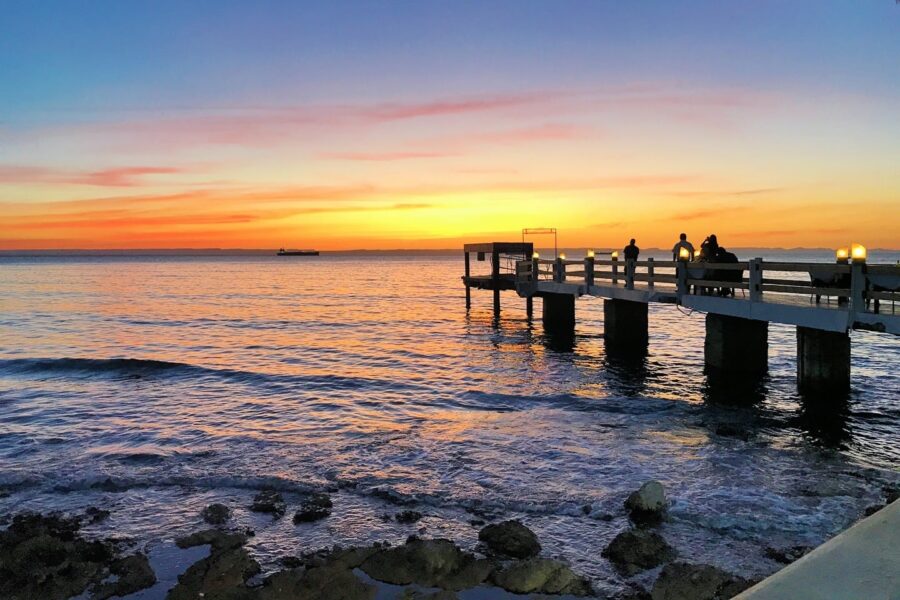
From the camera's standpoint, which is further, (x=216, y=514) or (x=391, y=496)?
(x=391, y=496)

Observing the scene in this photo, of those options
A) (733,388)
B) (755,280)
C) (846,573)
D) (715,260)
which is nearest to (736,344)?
(733,388)

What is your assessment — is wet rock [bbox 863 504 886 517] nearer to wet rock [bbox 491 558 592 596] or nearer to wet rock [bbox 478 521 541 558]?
wet rock [bbox 491 558 592 596]

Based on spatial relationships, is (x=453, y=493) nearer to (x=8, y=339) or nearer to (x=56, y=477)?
(x=56, y=477)

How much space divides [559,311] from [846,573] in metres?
24.1

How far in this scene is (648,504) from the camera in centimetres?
828

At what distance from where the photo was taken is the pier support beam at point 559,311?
1083 inches

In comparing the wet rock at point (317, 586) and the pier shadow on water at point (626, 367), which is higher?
the wet rock at point (317, 586)

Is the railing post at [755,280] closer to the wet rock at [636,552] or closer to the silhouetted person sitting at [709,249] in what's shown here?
the silhouetted person sitting at [709,249]

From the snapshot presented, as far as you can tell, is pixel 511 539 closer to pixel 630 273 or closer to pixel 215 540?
pixel 215 540

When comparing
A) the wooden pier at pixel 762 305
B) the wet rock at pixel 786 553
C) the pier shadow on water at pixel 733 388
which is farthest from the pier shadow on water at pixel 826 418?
the wet rock at pixel 786 553

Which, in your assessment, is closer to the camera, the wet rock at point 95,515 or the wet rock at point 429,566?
the wet rock at point 429,566

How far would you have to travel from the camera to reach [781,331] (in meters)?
29.6

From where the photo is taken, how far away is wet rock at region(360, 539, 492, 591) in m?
6.61

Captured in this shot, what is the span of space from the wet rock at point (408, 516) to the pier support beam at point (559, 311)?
1957 cm
